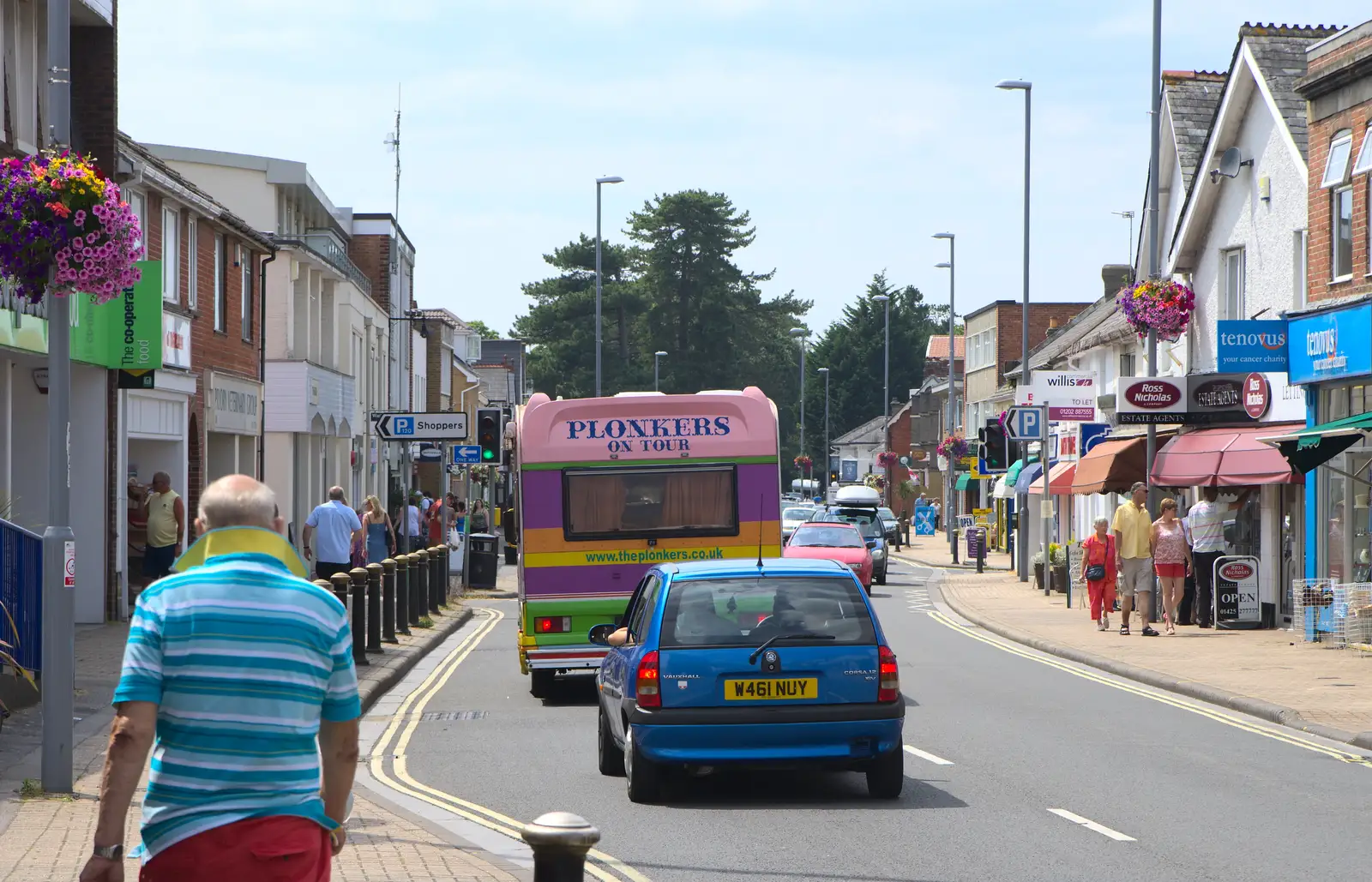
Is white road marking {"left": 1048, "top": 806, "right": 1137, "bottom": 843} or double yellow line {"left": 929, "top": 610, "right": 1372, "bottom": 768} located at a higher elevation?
white road marking {"left": 1048, "top": 806, "right": 1137, "bottom": 843}

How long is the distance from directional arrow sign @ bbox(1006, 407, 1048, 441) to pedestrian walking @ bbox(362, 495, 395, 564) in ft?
36.7

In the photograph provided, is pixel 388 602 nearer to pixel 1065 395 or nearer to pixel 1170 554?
pixel 1170 554

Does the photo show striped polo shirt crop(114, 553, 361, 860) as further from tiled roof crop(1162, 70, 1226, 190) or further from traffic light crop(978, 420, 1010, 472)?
tiled roof crop(1162, 70, 1226, 190)

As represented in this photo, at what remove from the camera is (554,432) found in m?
16.4

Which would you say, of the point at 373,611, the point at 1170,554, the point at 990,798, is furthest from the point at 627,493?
the point at 1170,554

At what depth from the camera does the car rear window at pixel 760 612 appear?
10312 millimetres

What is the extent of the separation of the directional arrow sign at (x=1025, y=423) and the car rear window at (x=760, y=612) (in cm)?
2098

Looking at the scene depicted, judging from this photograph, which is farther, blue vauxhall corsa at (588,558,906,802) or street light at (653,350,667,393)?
street light at (653,350,667,393)

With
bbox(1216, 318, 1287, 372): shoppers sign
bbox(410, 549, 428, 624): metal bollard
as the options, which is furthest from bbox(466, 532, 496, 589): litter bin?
bbox(1216, 318, 1287, 372): shoppers sign

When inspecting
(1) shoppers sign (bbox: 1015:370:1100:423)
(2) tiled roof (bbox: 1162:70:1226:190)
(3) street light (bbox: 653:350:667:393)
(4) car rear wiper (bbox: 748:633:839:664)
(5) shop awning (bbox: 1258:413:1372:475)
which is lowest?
(4) car rear wiper (bbox: 748:633:839:664)

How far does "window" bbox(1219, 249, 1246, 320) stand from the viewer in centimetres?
2814

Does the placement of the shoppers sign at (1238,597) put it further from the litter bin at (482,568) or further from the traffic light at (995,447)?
the litter bin at (482,568)

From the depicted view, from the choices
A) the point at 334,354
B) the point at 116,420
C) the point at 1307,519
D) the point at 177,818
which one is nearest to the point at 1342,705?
the point at 1307,519

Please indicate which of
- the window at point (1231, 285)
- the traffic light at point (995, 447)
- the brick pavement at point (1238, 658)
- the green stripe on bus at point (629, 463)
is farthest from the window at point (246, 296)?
the window at point (1231, 285)
